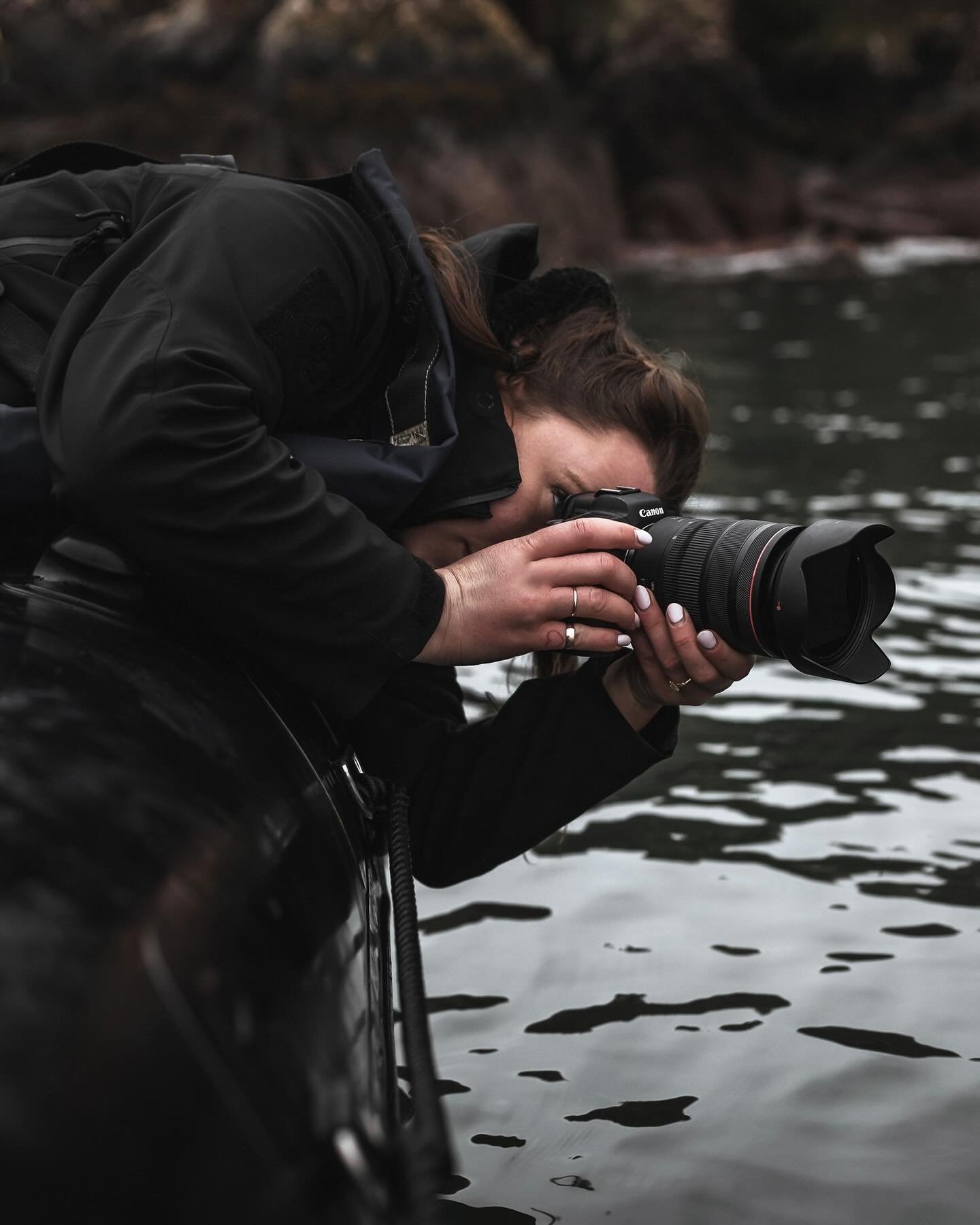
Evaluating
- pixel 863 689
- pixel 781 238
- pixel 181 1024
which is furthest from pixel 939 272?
pixel 181 1024

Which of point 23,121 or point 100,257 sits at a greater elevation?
point 23,121

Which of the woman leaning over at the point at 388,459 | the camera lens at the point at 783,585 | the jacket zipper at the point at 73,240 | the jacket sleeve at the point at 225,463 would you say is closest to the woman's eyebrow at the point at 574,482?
the woman leaning over at the point at 388,459

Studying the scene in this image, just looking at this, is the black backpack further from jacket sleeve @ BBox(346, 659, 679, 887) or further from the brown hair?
jacket sleeve @ BBox(346, 659, 679, 887)

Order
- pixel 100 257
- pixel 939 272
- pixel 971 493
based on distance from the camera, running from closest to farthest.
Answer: pixel 100 257
pixel 971 493
pixel 939 272

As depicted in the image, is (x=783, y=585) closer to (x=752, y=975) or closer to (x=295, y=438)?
(x=295, y=438)

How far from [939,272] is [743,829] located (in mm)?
14384

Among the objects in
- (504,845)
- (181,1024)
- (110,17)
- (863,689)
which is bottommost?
(863,689)

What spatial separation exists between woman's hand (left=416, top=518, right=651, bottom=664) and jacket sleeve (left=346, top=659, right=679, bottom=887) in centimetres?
28

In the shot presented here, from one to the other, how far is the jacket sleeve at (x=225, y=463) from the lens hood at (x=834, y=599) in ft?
1.30

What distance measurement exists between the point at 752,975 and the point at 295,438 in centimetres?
118

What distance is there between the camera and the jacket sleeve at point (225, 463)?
1646 mm

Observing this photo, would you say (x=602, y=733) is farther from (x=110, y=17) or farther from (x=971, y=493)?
(x=110, y=17)

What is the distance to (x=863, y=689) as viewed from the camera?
3971 millimetres

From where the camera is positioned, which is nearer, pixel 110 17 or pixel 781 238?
pixel 110 17
